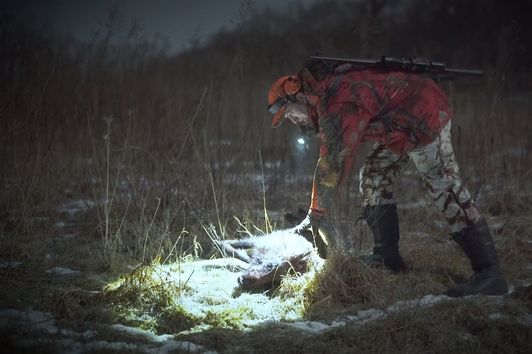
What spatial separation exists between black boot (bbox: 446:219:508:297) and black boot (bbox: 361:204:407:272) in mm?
488

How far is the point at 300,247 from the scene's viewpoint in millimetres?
3576

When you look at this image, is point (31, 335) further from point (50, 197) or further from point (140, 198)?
point (50, 197)

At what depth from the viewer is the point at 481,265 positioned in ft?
11.6

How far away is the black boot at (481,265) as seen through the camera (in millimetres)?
3455

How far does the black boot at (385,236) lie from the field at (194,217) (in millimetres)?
155

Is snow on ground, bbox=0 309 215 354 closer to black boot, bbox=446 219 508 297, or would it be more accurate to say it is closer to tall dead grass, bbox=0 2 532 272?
tall dead grass, bbox=0 2 532 272

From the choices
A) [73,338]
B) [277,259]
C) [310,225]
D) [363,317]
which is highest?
[310,225]

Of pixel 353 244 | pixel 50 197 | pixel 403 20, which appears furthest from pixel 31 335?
pixel 403 20

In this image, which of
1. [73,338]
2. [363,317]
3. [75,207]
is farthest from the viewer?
[75,207]

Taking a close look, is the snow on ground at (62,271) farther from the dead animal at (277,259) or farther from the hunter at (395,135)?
the hunter at (395,135)

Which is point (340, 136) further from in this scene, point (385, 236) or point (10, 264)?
point (10, 264)

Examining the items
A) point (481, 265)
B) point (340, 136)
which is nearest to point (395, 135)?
point (340, 136)

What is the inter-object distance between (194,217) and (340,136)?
84.3 inches

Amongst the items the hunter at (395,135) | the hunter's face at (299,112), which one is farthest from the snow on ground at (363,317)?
the hunter's face at (299,112)
